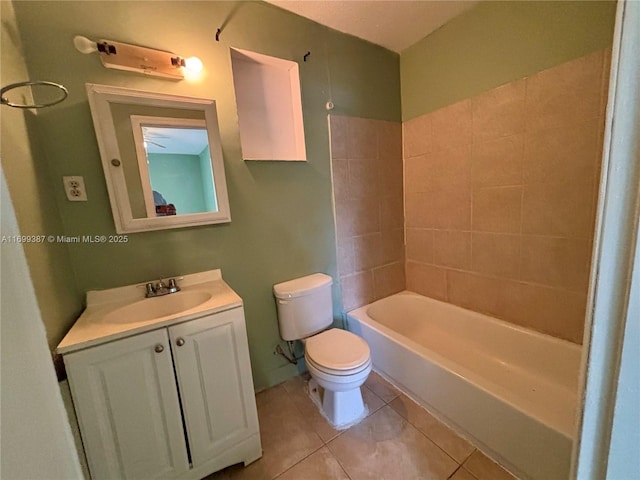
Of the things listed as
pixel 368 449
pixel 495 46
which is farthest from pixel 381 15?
pixel 368 449

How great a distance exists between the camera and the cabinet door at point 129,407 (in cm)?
95

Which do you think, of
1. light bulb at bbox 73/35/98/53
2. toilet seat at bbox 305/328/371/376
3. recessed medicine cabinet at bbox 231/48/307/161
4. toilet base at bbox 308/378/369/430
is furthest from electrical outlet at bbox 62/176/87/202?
toilet base at bbox 308/378/369/430

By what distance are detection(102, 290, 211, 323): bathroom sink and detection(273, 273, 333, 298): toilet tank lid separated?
467mm

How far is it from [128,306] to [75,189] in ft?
1.93

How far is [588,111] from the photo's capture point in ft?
4.26

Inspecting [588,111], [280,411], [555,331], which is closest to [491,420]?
[555,331]

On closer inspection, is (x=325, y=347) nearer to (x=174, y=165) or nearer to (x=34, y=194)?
(x=174, y=165)

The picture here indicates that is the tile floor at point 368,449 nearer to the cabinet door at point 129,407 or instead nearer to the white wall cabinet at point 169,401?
the white wall cabinet at point 169,401

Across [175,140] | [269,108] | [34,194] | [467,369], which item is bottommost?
[467,369]

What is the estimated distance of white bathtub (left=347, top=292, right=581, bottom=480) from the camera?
1099mm

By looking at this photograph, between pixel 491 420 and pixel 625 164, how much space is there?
134 centimetres

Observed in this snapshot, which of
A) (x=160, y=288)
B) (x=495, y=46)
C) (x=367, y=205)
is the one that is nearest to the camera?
(x=160, y=288)

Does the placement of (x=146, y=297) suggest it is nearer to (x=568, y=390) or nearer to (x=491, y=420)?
(x=491, y=420)

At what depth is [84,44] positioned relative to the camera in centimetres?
116
